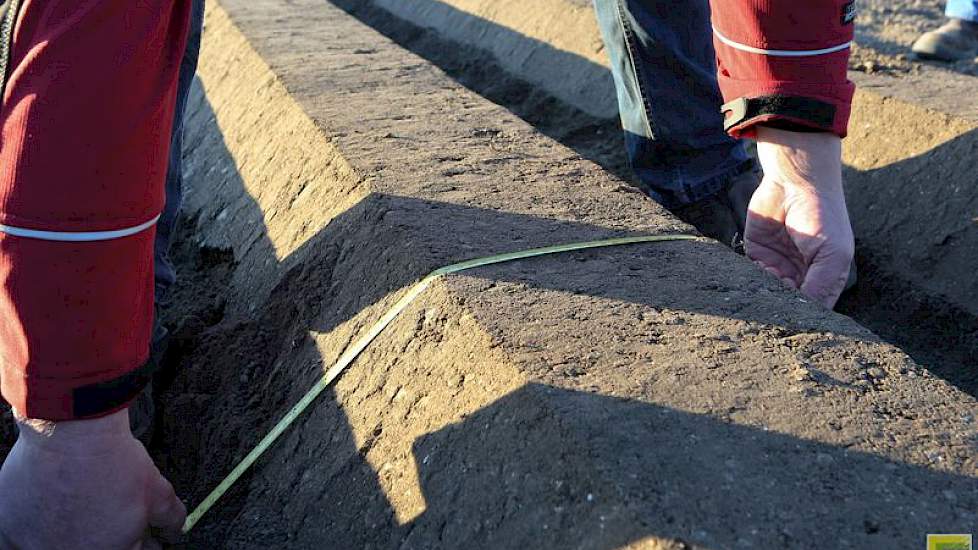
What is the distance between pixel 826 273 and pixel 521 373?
0.75 metres

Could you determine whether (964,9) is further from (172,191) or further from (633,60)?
(172,191)

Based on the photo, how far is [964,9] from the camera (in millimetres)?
4551

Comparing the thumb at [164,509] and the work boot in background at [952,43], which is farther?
the work boot in background at [952,43]

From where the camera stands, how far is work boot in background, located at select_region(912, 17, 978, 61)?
439 centimetres

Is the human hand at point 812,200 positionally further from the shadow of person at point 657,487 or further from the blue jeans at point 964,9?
the blue jeans at point 964,9

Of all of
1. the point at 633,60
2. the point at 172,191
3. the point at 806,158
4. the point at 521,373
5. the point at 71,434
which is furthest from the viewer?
the point at 633,60

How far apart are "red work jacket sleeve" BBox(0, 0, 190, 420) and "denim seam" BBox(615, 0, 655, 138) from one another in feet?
5.20

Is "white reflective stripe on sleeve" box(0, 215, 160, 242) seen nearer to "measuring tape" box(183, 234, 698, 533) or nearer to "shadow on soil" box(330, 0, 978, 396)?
"measuring tape" box(183, 234, 698, 533)

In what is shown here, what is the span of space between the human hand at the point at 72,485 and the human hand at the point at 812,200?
1.28 m

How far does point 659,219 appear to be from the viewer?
2254 mm

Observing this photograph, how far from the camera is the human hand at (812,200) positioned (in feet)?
6.45

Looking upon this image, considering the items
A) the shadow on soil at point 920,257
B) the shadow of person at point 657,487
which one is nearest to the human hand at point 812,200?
the shadow of person at point 657,487

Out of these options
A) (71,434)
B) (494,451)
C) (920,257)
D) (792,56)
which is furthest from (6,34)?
(920,257)

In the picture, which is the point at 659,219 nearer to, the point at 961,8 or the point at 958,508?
the point at 958,508
